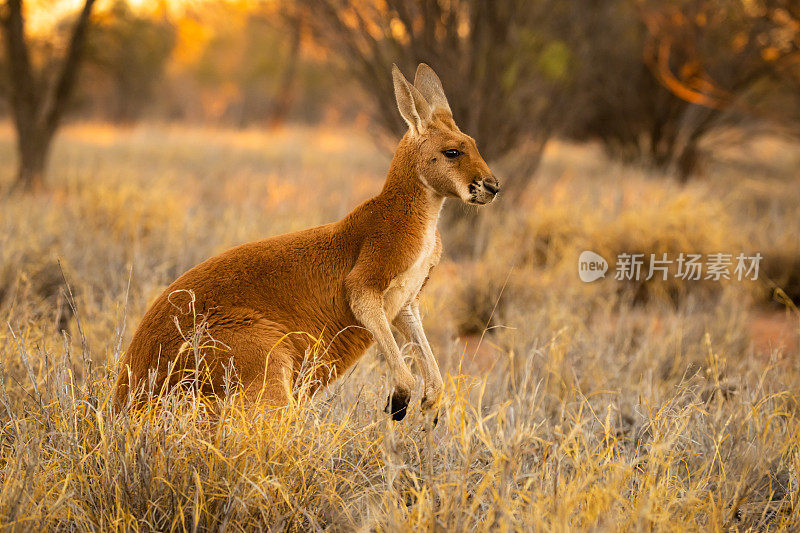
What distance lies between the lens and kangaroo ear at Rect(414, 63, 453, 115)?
6.85 feet

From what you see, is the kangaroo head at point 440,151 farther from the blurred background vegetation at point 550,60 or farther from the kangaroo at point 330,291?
the blurred background vegetation at point 550,60

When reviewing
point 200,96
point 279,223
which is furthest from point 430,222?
point 200,96

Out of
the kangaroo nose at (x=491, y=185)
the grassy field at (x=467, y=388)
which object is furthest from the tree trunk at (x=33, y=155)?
the kangaroo nose at (x=491, y=185)

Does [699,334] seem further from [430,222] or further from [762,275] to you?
[430,222]

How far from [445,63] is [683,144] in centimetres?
651

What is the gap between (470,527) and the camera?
1.94 meters

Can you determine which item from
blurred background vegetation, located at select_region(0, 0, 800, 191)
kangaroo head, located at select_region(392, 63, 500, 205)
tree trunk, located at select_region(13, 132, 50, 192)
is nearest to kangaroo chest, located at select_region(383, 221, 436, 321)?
kangaroo head, located at select_region(392, 63, 500, 205)

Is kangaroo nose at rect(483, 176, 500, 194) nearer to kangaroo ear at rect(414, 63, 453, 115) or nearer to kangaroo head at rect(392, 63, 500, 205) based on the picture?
kangaroo head at rect(392, 63, 500, 205)

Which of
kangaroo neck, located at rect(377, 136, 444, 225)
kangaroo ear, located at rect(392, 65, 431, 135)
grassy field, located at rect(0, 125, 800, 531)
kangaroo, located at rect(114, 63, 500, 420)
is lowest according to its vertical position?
grassy field, located at rect(0, 125, 800, 531)

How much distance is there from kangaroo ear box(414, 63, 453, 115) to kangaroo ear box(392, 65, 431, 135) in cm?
8

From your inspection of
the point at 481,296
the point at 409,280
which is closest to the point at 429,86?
the point at 409,280

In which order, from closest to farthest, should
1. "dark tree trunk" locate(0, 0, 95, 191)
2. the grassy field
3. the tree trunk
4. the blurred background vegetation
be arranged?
the grassy field, the blurred background vegetation, "dark tree trunk" locate(0, 0, 95, 191), the tree trunk

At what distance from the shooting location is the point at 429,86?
209 centimetres

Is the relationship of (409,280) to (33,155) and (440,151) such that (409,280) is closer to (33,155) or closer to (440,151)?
(440,151)
